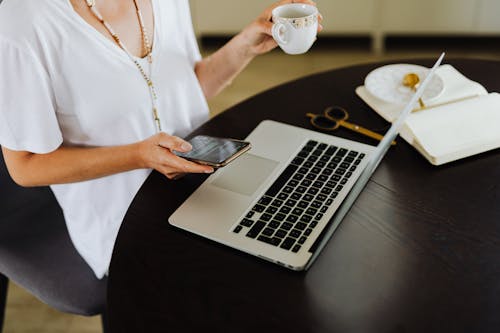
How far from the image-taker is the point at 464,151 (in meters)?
0.99

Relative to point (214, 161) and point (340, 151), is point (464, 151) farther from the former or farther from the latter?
point (214, 161)

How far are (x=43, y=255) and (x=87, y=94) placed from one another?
15.1 inches

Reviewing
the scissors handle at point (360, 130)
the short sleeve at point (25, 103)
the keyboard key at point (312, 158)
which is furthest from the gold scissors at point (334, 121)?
the short sleeve at point (25, 103)

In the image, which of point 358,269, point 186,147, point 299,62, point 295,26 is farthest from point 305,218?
point 299,62

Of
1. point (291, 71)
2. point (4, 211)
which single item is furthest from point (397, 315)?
point (291, 71)

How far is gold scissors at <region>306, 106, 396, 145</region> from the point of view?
3.54ft

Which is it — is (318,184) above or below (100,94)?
below

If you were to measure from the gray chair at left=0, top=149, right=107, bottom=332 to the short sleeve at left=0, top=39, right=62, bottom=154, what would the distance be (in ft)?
0.82

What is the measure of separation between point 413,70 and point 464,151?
30 centimetres

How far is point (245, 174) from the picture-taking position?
3.25ft

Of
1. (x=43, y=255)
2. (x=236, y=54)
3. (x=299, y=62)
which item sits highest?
(x=236, y=54)

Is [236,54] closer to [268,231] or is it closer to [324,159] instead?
[324,159]

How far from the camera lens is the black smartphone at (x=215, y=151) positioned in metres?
0.89

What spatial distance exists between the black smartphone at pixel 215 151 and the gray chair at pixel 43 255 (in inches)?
15.8
